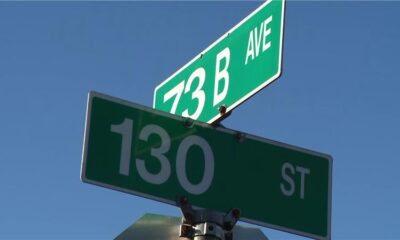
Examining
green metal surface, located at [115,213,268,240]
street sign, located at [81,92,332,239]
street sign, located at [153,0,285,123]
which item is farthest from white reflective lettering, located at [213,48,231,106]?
green metal surface, located at [115,213,268,240]

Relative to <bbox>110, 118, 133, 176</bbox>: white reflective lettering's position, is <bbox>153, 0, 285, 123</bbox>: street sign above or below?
above

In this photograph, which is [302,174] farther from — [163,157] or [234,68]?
[163,157]

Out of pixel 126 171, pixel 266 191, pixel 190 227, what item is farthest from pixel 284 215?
pixel 126 171

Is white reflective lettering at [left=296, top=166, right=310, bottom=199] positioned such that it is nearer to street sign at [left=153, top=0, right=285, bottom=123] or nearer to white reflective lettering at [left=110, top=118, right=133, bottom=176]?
street sign at [left=153, top=0, right=285, bottom=123]

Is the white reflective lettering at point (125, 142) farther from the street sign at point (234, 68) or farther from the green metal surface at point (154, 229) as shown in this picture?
the street sign at point (234, 68)

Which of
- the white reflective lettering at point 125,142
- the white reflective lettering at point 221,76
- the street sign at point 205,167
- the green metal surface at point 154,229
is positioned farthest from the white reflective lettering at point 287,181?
the white reflective lettering at point 125,142

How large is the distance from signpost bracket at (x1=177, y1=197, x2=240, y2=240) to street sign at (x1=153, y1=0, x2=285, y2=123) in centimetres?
54

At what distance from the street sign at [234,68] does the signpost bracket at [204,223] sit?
0.54 metres

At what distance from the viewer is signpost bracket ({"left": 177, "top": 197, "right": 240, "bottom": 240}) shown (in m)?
3.99

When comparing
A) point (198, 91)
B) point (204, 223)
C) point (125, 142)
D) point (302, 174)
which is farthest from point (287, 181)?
point (125, 142)

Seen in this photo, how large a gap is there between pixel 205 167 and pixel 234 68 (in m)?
0.56

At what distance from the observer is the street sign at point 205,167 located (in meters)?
3.97

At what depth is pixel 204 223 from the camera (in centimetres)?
402

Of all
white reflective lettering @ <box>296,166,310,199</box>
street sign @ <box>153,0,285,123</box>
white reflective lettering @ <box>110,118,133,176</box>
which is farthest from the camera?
white reflective lettering @ <box>296,166,310,199</box>
